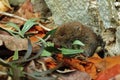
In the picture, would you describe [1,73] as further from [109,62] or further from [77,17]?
[77,17]

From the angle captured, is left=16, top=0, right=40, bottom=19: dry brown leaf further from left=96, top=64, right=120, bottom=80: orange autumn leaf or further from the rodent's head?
left=96, top=64, right=120, bottom=80: orange autumn leaf

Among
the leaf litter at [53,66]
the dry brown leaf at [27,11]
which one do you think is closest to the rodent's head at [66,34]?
the leaf litter at [53,66]

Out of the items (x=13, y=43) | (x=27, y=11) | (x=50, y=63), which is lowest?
(x=27, y=11)

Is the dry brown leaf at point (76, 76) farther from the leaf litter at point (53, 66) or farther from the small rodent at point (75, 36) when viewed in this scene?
the small rodent at point (75, 36)

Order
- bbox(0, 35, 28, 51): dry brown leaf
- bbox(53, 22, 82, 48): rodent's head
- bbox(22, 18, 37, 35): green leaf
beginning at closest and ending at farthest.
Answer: bbox(0, 35, 28, 51): dry brown leaf, bbox(53, 22, 82, 48): rodent's head, bbox(22, 18, 37, 35): green leaf

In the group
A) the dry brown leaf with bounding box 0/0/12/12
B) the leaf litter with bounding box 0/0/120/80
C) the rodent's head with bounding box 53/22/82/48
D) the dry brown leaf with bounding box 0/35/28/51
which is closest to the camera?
the leaf litter with bounding box 0/0/120/80

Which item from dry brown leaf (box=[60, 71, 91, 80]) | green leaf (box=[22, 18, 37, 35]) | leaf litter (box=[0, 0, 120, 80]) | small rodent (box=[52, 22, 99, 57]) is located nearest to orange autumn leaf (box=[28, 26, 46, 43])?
green leaf (box=[22, 18, 37, 35])

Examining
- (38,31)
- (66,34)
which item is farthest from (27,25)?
(66,34)

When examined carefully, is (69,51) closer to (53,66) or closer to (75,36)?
(53,66)

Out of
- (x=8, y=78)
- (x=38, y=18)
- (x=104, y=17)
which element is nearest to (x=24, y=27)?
(x=38, y=18)

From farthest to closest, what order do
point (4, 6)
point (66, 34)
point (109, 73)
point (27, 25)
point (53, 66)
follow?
point (4, 6), point (27, 25), point (66, 34), point (53, 66), point (109, 73)
